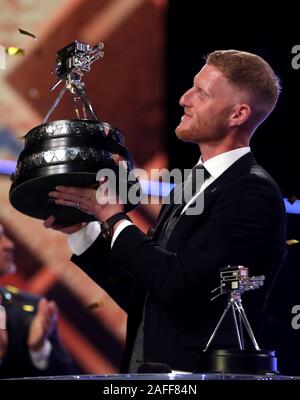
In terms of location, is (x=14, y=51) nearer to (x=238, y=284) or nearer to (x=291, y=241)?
(x=291, y=241)

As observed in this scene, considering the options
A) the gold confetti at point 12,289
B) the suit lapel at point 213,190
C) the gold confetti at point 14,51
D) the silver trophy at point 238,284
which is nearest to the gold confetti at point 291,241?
the gold confetti at point 12,289

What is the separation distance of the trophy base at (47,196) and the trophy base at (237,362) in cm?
45

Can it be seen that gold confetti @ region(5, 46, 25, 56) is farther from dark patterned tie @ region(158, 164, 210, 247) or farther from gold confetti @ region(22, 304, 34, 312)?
dark patterned tie @ region(158, 164, 210, 247)

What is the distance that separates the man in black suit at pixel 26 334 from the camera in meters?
2.30

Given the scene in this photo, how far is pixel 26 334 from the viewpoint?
234 centimetres

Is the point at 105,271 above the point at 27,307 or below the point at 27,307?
below

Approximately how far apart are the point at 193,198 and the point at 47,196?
0.97 feet

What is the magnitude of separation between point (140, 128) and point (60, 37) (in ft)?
1.34

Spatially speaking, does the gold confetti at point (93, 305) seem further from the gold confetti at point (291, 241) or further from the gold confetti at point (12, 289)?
the gold confetti at point (291, 241)

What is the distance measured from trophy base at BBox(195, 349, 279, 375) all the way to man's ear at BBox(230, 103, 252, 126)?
65cm

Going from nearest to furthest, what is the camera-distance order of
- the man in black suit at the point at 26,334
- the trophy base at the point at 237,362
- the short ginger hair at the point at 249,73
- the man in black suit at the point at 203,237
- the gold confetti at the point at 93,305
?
the trophy base at the point at 237,362, the man in black suit at the point at 203,237, the short ginger hair at the point at 249,73, the man in black suit at the point at 26,334, the gold confetti at the point at 93,305

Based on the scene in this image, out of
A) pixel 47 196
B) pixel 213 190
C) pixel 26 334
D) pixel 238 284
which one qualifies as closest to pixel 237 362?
pixel 238 284

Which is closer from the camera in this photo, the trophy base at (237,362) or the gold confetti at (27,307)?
the trophy base at (237,362)

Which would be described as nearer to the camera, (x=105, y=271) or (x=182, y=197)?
(x=182, y=197)
